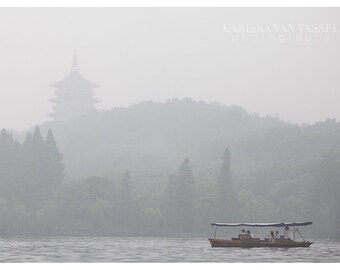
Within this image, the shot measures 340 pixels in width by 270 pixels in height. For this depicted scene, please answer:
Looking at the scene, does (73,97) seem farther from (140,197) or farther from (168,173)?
(140,197)

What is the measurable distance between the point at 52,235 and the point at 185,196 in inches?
264

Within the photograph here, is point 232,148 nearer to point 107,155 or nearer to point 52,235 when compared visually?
point 107,155

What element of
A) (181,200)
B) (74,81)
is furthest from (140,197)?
(74,81)

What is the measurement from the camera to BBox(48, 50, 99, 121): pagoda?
53.7 meters

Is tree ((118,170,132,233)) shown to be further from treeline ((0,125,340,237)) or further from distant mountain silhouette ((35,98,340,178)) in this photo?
distant mountain silhouette ((35,98,340,178))

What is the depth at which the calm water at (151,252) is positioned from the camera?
29.5 meters

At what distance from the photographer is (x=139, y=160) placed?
53.8 metres

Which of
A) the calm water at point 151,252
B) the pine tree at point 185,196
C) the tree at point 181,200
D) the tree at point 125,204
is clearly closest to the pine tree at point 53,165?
the tree at point 125,204

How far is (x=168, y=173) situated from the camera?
52.7 meters

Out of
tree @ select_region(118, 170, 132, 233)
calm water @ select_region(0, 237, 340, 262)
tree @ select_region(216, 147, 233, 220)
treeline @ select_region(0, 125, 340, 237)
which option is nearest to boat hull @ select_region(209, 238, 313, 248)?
calm water @ select_region(0, 237, 340, 262)

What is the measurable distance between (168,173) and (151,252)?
20182mm

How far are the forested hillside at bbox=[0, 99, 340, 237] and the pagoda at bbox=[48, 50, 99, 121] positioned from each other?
150cm

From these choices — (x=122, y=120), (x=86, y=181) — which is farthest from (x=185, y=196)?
(x=122, y=120)

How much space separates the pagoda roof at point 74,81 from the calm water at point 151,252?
50.9ft
